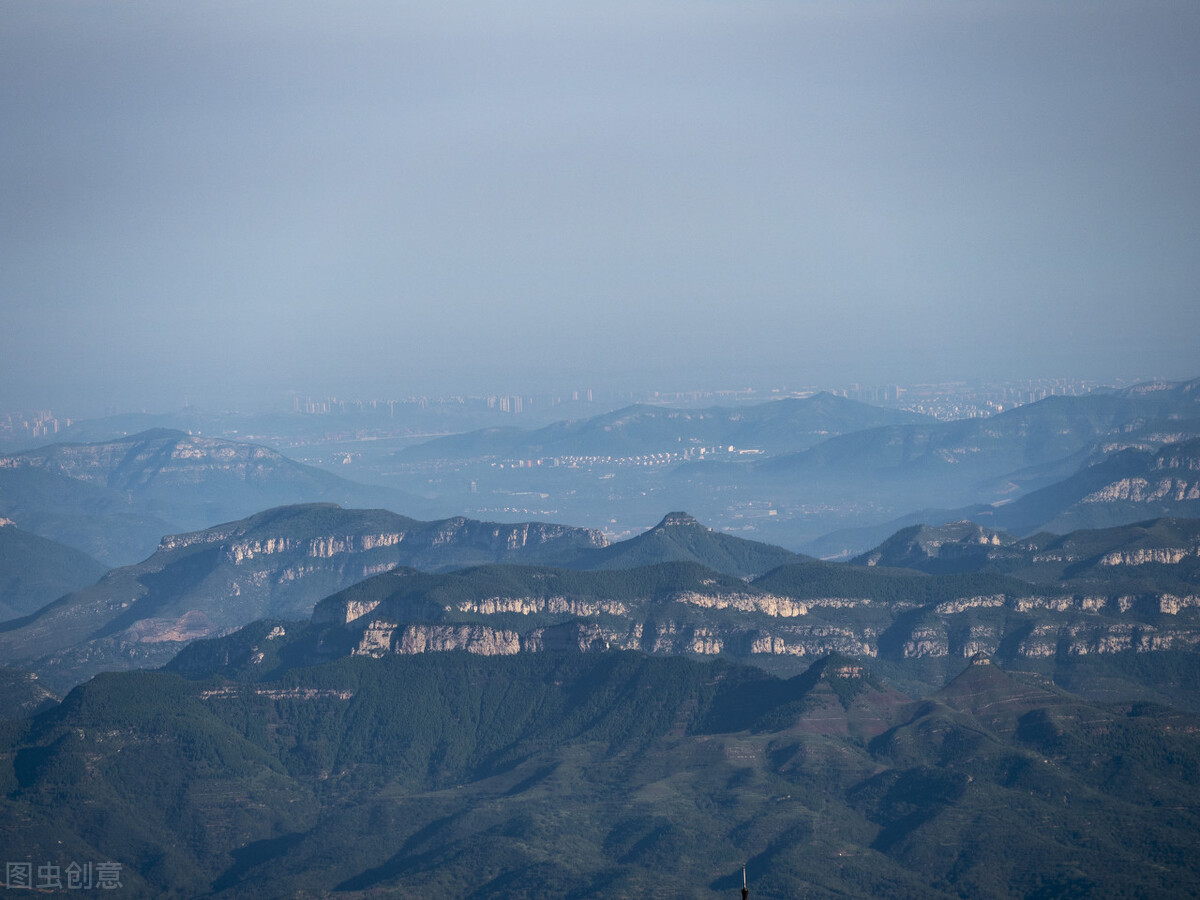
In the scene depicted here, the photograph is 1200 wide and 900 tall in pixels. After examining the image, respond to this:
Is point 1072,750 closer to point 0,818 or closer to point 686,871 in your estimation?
point 686,871

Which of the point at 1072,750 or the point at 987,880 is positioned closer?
the point at 987,880

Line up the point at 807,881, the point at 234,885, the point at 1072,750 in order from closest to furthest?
the point at 807,881
the point at 234,885
the point at 1072,750

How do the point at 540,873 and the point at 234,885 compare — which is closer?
the point at 540,873

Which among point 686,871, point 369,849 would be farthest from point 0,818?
point 686,871

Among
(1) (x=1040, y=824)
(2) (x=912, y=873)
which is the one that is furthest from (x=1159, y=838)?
(2) (x=912, y=873)

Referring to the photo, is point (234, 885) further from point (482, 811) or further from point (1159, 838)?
point (1159, 838)

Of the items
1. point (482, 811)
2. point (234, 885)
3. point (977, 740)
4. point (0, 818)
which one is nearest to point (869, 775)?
point (977, 740)

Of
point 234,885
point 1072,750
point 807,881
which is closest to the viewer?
point 807,881
